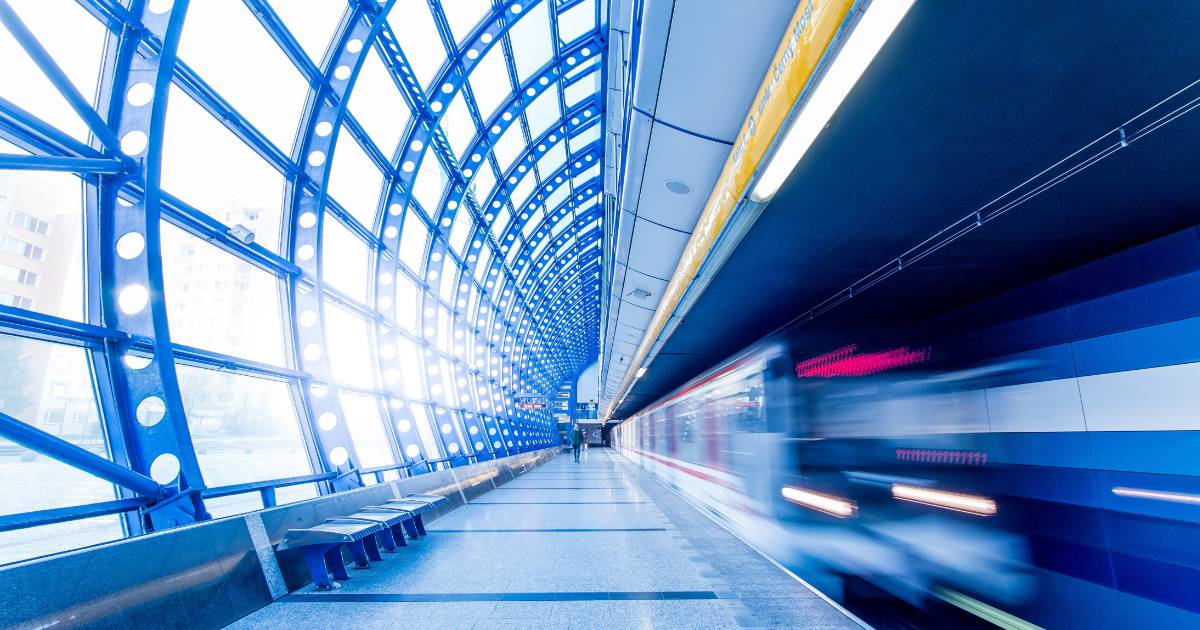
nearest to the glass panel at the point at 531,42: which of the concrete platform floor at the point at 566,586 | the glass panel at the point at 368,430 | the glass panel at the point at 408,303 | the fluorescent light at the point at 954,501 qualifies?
the glass panel at the point at 408,303

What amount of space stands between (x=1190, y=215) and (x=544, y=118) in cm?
1198

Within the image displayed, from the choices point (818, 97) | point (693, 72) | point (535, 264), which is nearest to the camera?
point (818, 97)

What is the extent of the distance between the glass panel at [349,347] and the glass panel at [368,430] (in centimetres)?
32

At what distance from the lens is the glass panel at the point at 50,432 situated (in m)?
3.57

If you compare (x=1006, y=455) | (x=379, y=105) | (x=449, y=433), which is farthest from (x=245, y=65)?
(x=449, y=433)

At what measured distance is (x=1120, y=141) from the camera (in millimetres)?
2926

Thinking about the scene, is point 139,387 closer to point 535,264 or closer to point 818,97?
point 818,97

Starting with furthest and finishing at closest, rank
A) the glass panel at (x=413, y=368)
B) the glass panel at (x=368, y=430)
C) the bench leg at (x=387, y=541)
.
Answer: the glass panel at (x=413, y=368), the glass panel at (x=368, y=430), the bench leg at (x=387, y=541)

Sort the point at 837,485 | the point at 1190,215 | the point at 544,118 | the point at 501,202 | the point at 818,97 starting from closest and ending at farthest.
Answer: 1. the point at 818,97
2. the point at 1190,215
3. the point at 837,485
4. the point at 544,118
5. the point at 501,202

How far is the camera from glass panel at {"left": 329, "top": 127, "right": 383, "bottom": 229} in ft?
27.5

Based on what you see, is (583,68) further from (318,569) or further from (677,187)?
(318,569)

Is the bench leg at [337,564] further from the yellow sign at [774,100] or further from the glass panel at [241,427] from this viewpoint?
the yellow sign at [774,100]

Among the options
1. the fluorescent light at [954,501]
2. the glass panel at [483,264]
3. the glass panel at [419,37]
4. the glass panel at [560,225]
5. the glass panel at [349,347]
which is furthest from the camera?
the glass panel at [560,225]

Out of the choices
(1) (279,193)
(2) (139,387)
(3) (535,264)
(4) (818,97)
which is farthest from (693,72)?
(3) (535,264)
